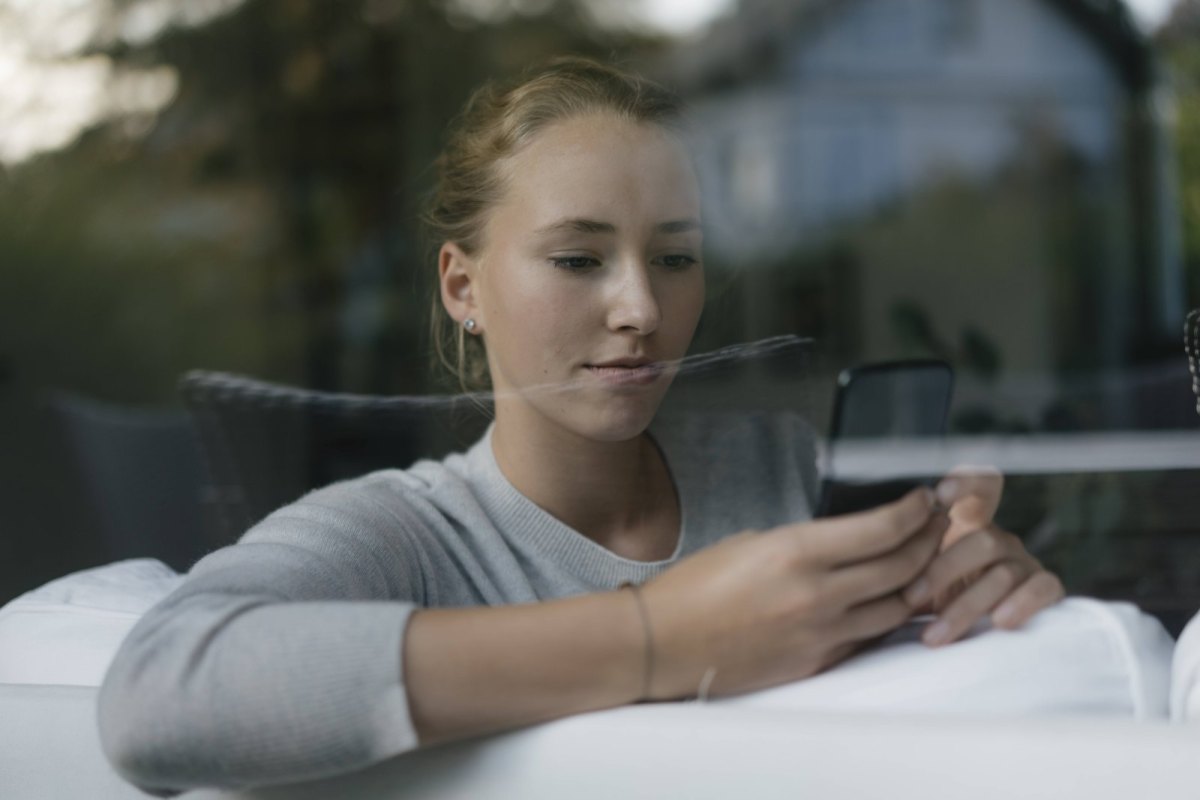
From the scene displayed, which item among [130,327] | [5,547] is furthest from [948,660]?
[130,327]

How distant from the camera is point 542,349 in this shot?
84 cm

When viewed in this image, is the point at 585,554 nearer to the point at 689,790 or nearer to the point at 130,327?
the point at 689,790

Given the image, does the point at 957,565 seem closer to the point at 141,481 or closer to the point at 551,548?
the point at 551,548

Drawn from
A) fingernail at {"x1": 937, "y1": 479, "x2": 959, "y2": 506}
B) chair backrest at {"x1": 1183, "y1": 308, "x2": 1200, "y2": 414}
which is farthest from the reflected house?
fingernail at {"x1": 937, "y1": 479, "x2": 959, "y2": 506}

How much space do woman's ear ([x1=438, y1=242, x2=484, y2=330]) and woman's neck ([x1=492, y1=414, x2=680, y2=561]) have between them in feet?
0.31

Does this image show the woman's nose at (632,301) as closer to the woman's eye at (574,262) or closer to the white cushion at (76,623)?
the woman's eye at (574,262)

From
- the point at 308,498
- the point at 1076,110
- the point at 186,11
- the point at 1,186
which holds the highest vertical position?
the point at 186,11

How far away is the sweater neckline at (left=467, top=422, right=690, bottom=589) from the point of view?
84 centimetres

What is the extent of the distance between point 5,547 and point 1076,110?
4.69 m

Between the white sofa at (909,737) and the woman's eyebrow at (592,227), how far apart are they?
310 millimetres

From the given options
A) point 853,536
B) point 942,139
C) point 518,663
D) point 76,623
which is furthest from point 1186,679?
point 942,139

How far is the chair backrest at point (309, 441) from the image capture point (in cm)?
90

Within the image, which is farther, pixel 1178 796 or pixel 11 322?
pixel 11 322

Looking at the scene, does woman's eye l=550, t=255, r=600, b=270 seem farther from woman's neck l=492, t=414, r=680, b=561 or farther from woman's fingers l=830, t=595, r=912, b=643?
woman's fingers l=830, t=595, r=912, b=643
